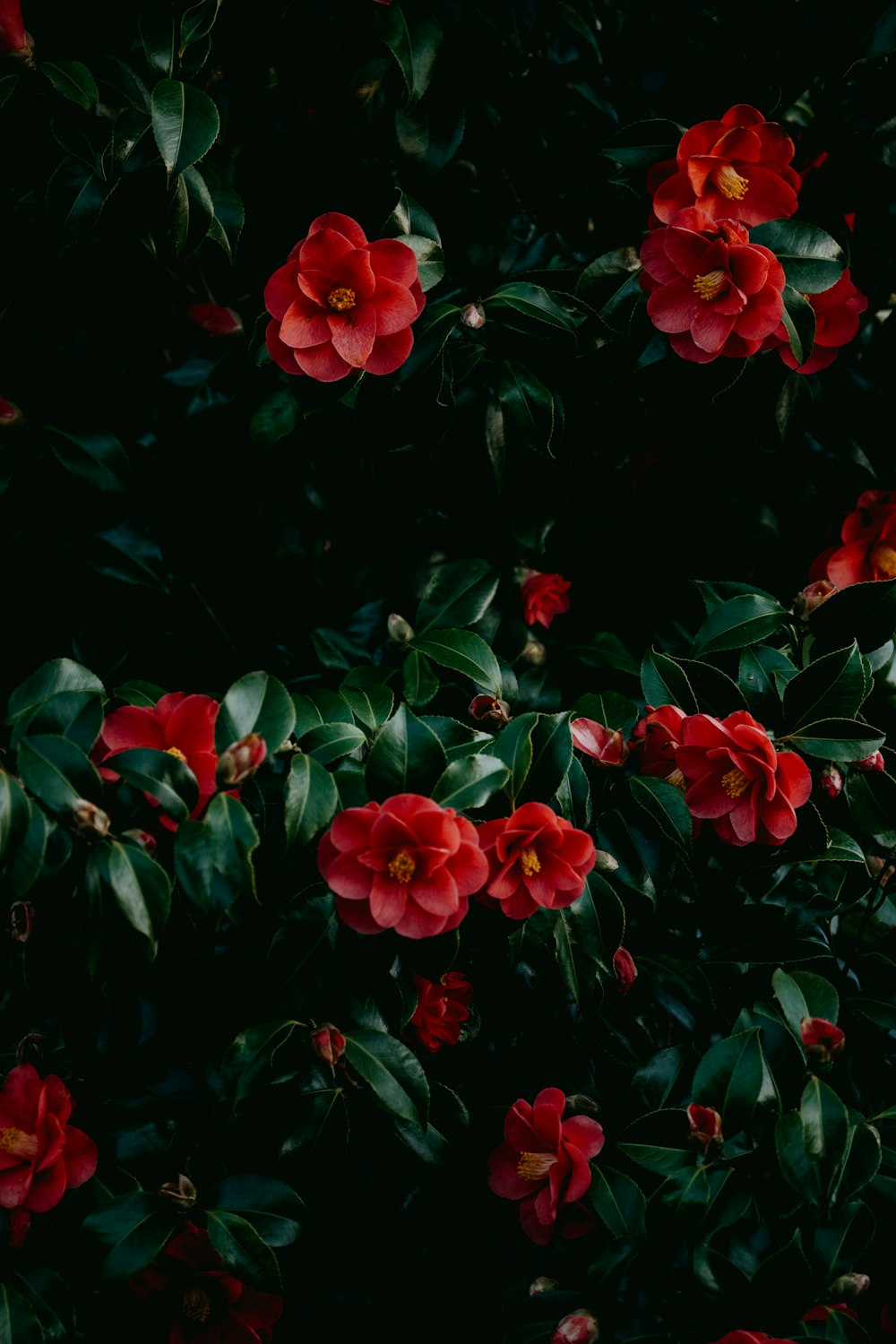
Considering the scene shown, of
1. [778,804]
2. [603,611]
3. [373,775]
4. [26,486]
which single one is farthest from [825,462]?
[26,486]

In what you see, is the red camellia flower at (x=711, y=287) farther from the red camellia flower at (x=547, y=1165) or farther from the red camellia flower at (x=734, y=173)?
the red camellia flower at (x=547, y=1165)

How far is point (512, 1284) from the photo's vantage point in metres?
1.11

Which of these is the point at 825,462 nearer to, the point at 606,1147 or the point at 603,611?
the point at 603,611

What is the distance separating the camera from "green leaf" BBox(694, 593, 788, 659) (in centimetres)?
113

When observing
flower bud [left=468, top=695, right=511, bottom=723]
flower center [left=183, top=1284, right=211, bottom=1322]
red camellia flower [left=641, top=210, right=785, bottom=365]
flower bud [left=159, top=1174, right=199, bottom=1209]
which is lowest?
flower center [left=183, top=1284, right=211, bottom=1322]

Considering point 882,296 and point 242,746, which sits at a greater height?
point 882,296

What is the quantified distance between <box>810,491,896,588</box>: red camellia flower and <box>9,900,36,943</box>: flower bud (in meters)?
1.06

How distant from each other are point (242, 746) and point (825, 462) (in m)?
1.03

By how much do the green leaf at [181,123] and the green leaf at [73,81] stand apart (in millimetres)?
117

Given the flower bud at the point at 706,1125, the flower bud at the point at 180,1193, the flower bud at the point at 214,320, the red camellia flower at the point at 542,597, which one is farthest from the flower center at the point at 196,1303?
the flower bud at the point at 214,320

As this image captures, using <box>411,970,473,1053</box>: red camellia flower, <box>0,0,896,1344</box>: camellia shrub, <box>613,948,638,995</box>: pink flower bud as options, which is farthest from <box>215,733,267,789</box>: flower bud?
<box>613,948,638,995</box>: pink flower bud

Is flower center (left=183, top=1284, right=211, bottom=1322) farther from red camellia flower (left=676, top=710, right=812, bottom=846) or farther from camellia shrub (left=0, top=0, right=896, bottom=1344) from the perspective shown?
red camellia flower (left=676, top=710, right=812, bottom=846)

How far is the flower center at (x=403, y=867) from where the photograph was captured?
76cm

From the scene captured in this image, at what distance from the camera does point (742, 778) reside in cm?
92
